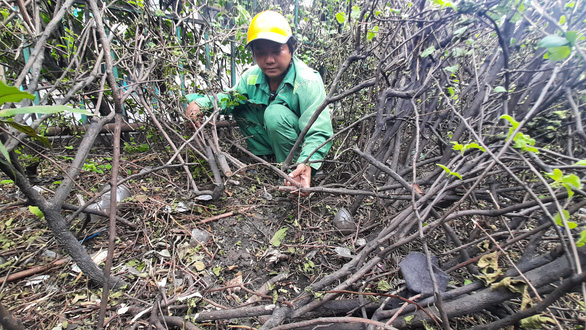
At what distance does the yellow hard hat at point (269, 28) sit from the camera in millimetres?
2311

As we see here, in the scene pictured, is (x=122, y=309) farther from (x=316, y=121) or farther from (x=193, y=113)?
(x=316, y=121)

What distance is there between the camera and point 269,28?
2.33 meters

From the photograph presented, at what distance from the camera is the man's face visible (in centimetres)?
243

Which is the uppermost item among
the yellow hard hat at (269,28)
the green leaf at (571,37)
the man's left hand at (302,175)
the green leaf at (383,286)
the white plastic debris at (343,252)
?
the green leaf at (571,37)

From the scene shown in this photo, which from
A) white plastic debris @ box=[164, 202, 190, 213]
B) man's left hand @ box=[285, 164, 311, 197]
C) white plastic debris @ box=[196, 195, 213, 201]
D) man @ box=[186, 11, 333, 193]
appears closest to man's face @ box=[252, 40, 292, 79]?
man @ box=[186, 11, 333, 193]

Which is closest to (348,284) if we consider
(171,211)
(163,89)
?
(171,211)

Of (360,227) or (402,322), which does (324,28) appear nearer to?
(360,227)

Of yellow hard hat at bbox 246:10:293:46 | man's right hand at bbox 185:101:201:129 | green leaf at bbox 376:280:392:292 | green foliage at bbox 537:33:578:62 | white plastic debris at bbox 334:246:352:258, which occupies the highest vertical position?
green foliage at bbox 537:33:578:62

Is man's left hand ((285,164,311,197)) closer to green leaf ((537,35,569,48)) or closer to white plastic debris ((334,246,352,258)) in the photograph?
white plastic debris ((334,246,352,258))

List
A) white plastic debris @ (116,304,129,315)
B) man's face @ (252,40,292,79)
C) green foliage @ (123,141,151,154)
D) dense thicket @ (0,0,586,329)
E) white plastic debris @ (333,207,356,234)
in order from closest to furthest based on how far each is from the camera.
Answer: dense thicket @ (0,0,586,329) < white plastic debris @ (116,304,129,315) < white plastic debris @ (333,207,356,234) < man's face @ (252,40,292,79) < green foliage @ (123,141,151,154)

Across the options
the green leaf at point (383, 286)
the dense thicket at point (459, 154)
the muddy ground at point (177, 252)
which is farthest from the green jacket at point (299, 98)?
the green leaf at point (383, 286)

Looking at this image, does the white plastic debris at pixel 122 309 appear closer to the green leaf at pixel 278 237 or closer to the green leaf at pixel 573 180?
the green leaf at pixel 278 237

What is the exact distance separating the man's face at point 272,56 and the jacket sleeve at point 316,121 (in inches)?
11.6

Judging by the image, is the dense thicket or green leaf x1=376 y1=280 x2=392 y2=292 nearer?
the dense thicket
